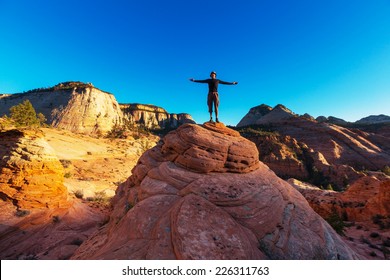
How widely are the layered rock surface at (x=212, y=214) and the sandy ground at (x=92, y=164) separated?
2053 cm

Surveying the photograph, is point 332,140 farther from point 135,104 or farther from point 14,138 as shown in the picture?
A: point 135,104

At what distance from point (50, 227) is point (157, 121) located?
452ft

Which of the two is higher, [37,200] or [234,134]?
[234,134]

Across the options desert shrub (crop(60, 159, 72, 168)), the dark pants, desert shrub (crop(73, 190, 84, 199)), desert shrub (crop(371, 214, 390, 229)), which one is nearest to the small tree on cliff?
desert shrub (crop(60, 159, 72, 168))

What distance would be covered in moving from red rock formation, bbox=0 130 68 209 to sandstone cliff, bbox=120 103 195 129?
369 ft

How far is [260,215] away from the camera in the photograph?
7.38m

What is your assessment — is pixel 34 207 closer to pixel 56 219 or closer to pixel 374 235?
pixel 56 219

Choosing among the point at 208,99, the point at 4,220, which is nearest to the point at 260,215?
the point at 208,99

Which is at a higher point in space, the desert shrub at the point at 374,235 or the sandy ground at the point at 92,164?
the sandy ground at the point at 92,164

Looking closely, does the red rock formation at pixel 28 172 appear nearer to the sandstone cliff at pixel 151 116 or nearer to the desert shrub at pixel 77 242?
the desert shrub at pixel 77 242

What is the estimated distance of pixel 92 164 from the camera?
41.4 meters

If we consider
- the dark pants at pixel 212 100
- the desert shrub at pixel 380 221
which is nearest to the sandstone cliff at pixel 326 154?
the desert shrub at pixel 380 221

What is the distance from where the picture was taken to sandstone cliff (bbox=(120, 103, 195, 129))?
137 meters

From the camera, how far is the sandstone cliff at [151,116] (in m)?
137
